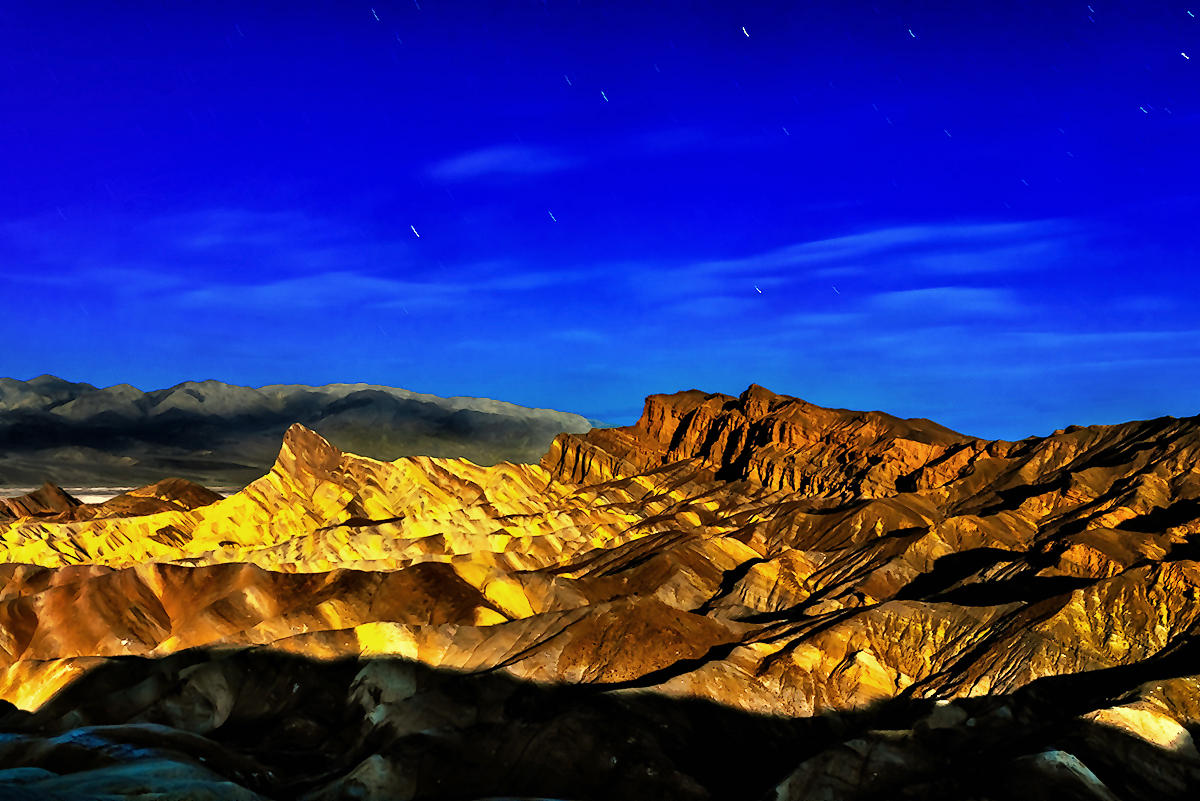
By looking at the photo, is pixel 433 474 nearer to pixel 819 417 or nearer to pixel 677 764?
pixel 819 417

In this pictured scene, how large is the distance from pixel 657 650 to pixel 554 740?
1280 cm

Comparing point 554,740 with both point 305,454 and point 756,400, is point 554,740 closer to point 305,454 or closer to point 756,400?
point 305,454

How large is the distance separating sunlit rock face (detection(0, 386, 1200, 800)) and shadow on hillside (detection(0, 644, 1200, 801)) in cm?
15

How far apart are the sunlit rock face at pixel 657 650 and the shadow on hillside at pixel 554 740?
0.49ft

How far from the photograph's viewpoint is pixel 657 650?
61.3 m

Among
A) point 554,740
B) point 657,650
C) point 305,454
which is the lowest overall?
point 554,740

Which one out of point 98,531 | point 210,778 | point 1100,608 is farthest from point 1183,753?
point 98,531

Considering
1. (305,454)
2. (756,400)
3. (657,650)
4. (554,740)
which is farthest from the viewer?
(756,400)

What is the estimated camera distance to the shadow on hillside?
43.3m

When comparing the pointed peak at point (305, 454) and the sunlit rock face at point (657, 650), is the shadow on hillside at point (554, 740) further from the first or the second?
the pointed peak at point (305, 454)

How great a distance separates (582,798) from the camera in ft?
152

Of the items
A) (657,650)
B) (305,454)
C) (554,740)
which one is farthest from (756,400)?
(554,740)

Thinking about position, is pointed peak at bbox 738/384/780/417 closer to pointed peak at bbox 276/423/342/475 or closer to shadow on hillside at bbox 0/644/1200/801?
pointed peak at bbox 276/423/342/475

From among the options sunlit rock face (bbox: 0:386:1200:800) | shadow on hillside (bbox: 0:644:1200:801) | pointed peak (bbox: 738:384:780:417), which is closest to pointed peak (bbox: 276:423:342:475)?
sunlit rock face (bbox: 0:386:1200:800)
